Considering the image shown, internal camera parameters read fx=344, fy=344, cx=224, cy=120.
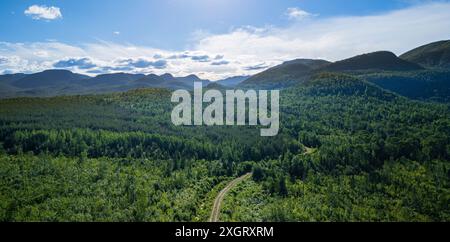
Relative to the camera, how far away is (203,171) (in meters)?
134

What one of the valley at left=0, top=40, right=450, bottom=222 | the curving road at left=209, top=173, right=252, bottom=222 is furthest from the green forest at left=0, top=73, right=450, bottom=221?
the curving road at left=209, top=173, right=252, bottom=222

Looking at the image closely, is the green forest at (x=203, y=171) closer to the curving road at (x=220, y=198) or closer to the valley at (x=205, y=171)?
the valley at (x=205, y=171)

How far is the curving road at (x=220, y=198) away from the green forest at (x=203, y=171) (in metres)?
2.15

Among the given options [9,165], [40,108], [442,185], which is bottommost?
[442,185]

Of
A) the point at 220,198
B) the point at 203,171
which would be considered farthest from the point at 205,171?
the point at 220,198

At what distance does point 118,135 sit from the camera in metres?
157

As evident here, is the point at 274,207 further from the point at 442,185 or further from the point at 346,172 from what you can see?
the point at 442,185

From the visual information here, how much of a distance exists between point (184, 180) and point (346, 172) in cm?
6384

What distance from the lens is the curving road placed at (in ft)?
300

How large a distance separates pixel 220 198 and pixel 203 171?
85.3 feet

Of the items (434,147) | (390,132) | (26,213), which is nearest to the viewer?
(26,213)

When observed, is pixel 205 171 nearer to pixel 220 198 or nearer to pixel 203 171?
pixel 203 171
